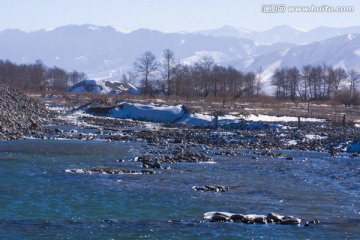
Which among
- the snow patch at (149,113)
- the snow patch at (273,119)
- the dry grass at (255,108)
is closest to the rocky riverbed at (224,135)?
the snow patch at (149,113)

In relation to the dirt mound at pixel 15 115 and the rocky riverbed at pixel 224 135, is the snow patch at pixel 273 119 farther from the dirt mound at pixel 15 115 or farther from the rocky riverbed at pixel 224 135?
the dirt mound at pixel 15 115

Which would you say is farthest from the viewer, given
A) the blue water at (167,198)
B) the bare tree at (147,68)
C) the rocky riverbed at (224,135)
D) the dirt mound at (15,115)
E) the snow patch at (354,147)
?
the bare tree at (147,68)

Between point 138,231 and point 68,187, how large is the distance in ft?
20.8

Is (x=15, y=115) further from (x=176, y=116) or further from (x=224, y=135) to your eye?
(x=176, y=116)

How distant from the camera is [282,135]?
4569 centimetres

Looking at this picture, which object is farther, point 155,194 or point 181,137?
point 181,137

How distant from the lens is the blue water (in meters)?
15.6

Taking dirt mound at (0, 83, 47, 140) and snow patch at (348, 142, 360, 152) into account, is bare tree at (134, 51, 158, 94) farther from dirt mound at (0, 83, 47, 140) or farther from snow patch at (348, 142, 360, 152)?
snow patch at (348, 142, 360, 152)

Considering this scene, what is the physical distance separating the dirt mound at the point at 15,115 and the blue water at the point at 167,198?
8.64 meters

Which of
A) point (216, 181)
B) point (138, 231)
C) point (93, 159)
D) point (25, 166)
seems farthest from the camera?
point (93, 159)

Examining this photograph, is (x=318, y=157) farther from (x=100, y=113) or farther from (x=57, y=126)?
(x=100, y=113)

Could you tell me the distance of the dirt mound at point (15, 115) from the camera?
131ft

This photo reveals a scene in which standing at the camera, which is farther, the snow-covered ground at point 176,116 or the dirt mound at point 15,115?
the snow-covered ground at point 176,116

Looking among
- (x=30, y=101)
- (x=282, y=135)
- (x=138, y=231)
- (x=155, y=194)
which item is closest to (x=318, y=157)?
(x=282, y=135)
